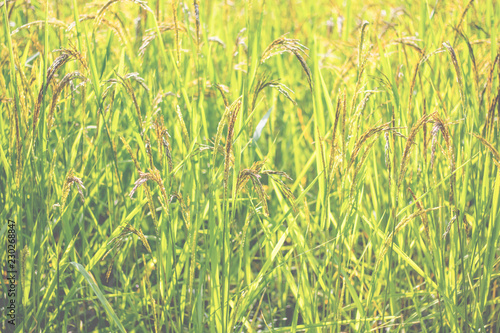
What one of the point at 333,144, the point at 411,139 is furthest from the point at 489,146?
the point at 333,144

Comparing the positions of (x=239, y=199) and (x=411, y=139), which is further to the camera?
(x=239, y=199)

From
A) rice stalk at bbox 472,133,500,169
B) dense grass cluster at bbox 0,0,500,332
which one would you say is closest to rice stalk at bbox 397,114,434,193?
dense grass cluster at bbox 0,0,500,332

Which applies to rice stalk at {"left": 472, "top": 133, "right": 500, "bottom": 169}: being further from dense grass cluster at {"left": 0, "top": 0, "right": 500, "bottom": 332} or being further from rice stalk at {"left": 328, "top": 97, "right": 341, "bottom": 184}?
rice stalk at {"left": 328, "top": 97, "right": 341, "bottom": 184}

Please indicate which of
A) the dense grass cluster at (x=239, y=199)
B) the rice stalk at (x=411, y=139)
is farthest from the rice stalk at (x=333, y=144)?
the rice stalk at (x=411, y=139)

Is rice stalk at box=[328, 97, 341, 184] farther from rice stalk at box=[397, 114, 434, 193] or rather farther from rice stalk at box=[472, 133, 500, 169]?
rice stalk at box=[472, 133, 500, 169]

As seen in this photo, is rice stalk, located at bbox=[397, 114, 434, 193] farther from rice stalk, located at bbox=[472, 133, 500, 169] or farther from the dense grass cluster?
rice stalk, located at bbox=[472, 133, 500, 169]

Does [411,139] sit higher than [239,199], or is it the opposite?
[411,139]

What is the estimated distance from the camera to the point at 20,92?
1.08m

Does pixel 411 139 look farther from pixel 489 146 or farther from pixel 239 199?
pixel 239 199

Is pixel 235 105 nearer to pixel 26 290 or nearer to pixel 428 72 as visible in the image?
pixel 26 290

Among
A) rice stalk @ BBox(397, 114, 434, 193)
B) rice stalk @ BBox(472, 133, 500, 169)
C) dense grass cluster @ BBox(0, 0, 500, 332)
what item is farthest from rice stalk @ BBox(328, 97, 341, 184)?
rice stalk @ BBox(472, 133, 500, 169)

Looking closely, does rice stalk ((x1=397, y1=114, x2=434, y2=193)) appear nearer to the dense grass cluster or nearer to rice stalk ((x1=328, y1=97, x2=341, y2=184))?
the dense grass cluster

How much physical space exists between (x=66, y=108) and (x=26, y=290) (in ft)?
2.11

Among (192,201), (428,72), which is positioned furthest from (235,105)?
(428,72)
